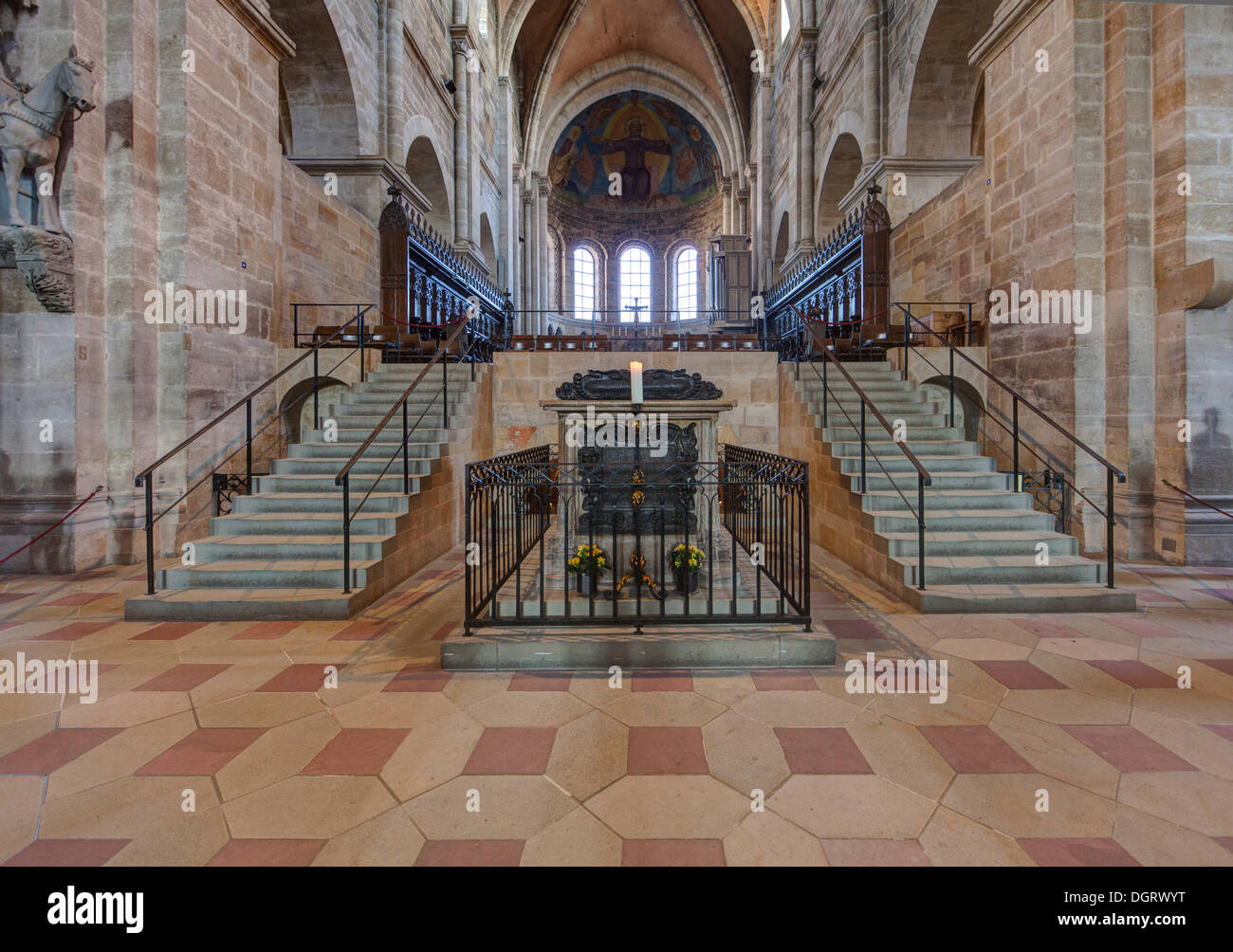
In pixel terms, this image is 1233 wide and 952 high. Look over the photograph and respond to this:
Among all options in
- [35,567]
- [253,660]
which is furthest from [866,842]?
[35,567]

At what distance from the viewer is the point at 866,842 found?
197 centimetres

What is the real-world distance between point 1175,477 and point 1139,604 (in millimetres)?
2373

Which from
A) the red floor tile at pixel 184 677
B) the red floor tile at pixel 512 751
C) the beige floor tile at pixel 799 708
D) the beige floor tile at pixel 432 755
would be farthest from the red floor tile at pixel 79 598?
the beige floor tile at pixel 799 708

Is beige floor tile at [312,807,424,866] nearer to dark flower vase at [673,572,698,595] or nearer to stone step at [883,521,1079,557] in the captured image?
dark flower vase at [673,572,698,595]

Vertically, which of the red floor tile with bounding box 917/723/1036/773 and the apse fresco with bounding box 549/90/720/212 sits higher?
the apse fresco with bounding box 549/90/720/212

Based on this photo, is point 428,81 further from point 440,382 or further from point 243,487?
point 243,487

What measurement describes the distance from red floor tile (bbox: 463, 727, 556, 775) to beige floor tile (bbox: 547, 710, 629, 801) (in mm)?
50

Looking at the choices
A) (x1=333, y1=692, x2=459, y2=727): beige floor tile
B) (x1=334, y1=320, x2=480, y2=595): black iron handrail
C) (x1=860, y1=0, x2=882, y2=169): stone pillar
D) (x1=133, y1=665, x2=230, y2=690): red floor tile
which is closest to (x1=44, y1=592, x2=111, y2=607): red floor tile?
(x1=334, y1=320, x2=480, y2=595): black iron handrail

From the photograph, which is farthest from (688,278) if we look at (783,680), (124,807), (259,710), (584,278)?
(124,807)

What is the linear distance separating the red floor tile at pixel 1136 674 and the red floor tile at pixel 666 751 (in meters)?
2.50

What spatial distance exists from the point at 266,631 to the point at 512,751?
8.58 feet

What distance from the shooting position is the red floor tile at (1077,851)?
188 cm

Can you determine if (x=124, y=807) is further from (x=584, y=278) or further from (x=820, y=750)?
(x=584, y=278)

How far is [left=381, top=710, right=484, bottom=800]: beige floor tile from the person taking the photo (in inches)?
91.7
